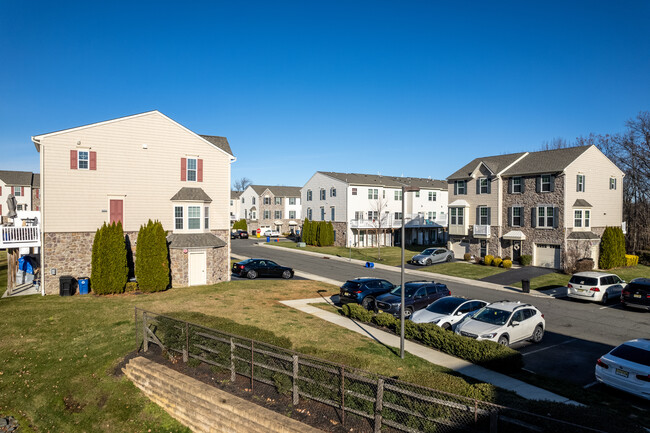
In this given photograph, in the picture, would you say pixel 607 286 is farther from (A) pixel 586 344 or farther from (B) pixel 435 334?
(B) pixel 435 334

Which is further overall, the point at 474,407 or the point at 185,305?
the point at 185,305

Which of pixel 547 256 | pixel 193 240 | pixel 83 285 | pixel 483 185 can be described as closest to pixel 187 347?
pixel 193 240

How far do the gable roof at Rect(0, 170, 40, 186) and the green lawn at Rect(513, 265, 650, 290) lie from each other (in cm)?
6955

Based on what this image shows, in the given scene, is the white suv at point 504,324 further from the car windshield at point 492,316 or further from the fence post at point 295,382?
the fence post at point 295,382

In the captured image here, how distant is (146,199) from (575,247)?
33.6 metres

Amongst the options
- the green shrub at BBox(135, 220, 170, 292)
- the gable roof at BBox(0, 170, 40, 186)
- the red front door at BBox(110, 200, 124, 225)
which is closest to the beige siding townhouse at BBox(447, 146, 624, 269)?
the green shrub at BBox(135, 220, 170, 292)

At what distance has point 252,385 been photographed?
1109 cm

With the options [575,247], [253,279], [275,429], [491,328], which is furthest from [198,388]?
[575,247]

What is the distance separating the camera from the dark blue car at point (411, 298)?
65.4 feet

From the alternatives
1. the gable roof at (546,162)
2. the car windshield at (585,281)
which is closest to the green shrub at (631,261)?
the gable roof at (546,162)

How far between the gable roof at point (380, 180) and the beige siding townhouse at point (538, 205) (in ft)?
44.6

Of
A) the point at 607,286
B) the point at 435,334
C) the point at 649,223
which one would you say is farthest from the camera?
the point at 649,223

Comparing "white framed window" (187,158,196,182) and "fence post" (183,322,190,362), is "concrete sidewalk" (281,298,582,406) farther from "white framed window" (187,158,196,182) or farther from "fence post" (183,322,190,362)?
"white framed window" (187,158,196,182)

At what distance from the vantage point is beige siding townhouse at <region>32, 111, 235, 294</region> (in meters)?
24.7
